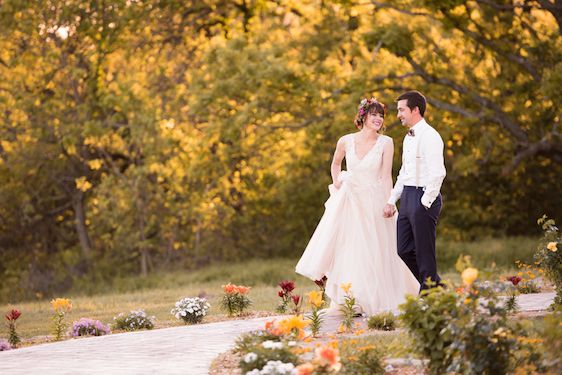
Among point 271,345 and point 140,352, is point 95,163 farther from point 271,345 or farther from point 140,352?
point 271,345

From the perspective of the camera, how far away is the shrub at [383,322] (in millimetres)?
8836

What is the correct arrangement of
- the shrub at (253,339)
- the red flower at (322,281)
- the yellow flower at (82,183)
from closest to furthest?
the shrub at (253,339)
the red flower at (322,281)
the yellow flower at (82,183)

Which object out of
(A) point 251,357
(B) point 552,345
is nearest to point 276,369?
(A) point 251,357

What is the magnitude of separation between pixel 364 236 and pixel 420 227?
0.99m

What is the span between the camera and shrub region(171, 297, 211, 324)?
10562 millimetres

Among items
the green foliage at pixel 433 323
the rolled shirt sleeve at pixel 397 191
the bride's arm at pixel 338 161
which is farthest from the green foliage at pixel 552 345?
the bride's arm at pixel 338 161

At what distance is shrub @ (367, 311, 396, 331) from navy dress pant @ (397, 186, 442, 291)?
1.61 ft

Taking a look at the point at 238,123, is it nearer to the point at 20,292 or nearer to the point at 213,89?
the point at 213,89

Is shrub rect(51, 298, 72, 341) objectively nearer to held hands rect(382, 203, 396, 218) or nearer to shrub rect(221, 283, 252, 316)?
shrub rect(221, 283, 252, 316)

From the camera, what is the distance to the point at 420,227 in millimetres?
9086

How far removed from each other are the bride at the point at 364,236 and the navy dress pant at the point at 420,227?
2.07 feet

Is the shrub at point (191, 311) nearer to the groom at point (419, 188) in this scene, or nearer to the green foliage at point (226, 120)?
the groom at point (419, 188)

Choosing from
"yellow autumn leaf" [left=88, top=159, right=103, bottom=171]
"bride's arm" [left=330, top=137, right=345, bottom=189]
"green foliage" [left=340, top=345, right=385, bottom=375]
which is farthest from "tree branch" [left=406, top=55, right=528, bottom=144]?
"green foliage" [left=340, top=345, right=385, bottom=375]

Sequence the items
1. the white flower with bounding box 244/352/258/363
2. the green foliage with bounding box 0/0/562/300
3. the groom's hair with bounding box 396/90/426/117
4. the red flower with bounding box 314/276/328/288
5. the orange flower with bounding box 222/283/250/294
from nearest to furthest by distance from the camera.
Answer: the white flower with bounding box 244/352/258/363 < the groom's hair with bounding box 396/90/426/117 < the red flower with bounding box 314/276/328/288 < the orange flower with bounding box 222/283/250/294 < the green foliage with bounding box 0/0/562/300
